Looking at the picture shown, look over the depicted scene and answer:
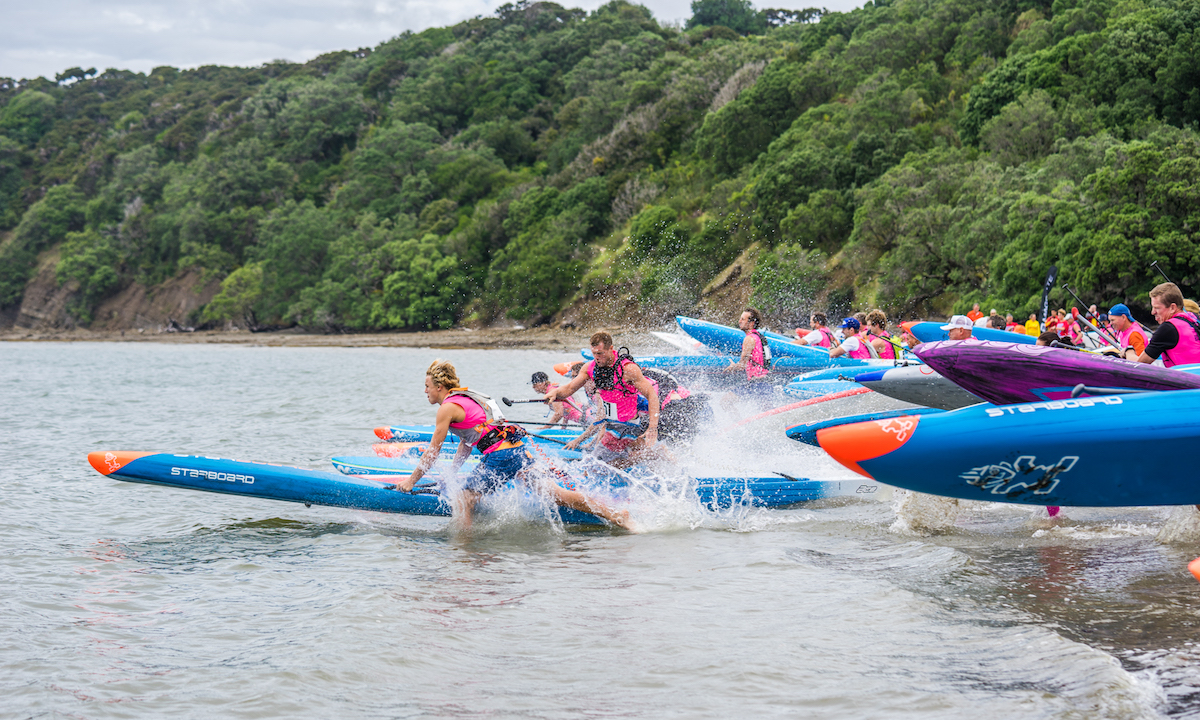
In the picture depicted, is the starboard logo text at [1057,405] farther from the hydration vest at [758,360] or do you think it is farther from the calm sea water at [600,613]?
the hydration vest at [758,360]

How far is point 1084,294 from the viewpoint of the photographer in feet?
82.9

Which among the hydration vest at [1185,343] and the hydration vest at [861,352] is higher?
the hydration vest at [1185,343]

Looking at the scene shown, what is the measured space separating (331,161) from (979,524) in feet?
310

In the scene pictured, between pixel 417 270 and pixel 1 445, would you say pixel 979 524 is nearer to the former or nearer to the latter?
pixel 1 445

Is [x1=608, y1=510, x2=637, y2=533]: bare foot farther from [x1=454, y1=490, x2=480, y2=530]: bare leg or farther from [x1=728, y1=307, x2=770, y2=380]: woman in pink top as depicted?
[x1=728, y1=307, x2=770, y2=380]: woman in pink top

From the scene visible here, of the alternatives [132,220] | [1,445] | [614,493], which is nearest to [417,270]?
[132,220]

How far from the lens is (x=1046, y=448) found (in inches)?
216

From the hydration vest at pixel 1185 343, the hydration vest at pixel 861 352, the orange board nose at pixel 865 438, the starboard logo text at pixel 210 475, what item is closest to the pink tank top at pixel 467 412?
the starboard logo text at pixel 210 475


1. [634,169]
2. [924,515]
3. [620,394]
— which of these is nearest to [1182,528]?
[924,515]

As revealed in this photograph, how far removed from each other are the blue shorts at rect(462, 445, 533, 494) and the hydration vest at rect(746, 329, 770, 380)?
5.56m

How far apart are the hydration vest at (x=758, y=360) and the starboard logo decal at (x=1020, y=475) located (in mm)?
6839

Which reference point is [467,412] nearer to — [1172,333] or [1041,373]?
[1041,373]

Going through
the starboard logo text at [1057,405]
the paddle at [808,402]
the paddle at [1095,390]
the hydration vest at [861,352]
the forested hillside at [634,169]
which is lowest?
the paddle at [808,402]

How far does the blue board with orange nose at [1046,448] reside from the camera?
17.7 ft
